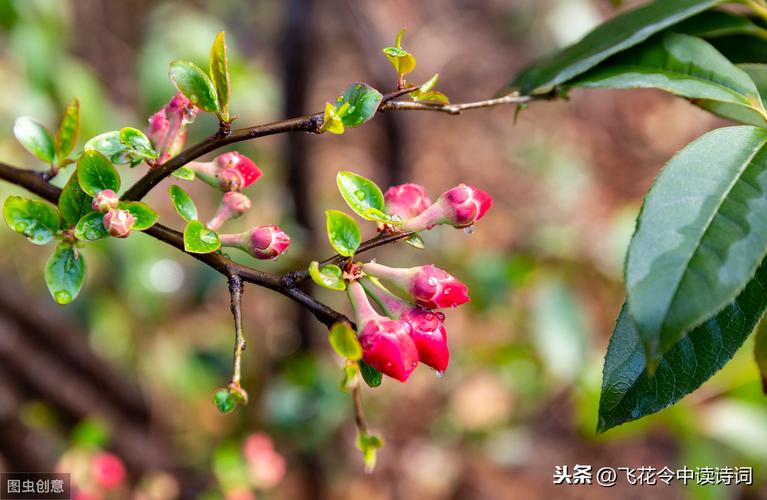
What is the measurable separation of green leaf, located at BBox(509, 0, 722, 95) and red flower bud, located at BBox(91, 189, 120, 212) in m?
0.40

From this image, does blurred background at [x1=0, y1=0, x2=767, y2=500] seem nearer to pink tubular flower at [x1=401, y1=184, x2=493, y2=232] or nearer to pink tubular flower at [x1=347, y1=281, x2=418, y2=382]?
pink tubular flower at [x1=401, y1=184, x2=493, y2=232]

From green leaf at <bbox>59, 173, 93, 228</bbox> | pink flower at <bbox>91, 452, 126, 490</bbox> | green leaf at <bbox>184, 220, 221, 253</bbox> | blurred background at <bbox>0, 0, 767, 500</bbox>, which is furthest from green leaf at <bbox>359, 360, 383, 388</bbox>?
pink flower at <bbox>91, 452, 126, 490</bbox>

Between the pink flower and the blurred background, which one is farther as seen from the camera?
the blurred background

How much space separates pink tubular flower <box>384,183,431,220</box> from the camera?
606 millimetres

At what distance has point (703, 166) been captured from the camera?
0.52 metres

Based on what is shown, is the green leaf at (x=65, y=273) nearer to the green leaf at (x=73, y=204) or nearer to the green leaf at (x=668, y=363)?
the green leaf at (x=73, y=204)

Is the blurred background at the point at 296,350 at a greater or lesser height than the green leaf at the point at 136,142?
greater

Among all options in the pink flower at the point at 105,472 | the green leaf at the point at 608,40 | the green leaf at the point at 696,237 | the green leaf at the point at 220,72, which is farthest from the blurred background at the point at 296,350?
the green leaf at the point at 220,72

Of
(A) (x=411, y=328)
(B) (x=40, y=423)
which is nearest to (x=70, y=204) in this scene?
(A) (x=411, y=328)

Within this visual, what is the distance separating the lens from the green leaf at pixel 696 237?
45 centimetres

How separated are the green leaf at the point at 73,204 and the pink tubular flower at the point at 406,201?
0.81 feet

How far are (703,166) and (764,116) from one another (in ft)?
0.42

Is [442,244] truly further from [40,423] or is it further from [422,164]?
[422,164]

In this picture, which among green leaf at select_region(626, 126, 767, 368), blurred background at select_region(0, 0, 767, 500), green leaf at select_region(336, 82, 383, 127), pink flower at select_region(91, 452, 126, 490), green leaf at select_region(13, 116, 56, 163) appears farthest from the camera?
blurred background at select_region(0, 0, 767, 500)
